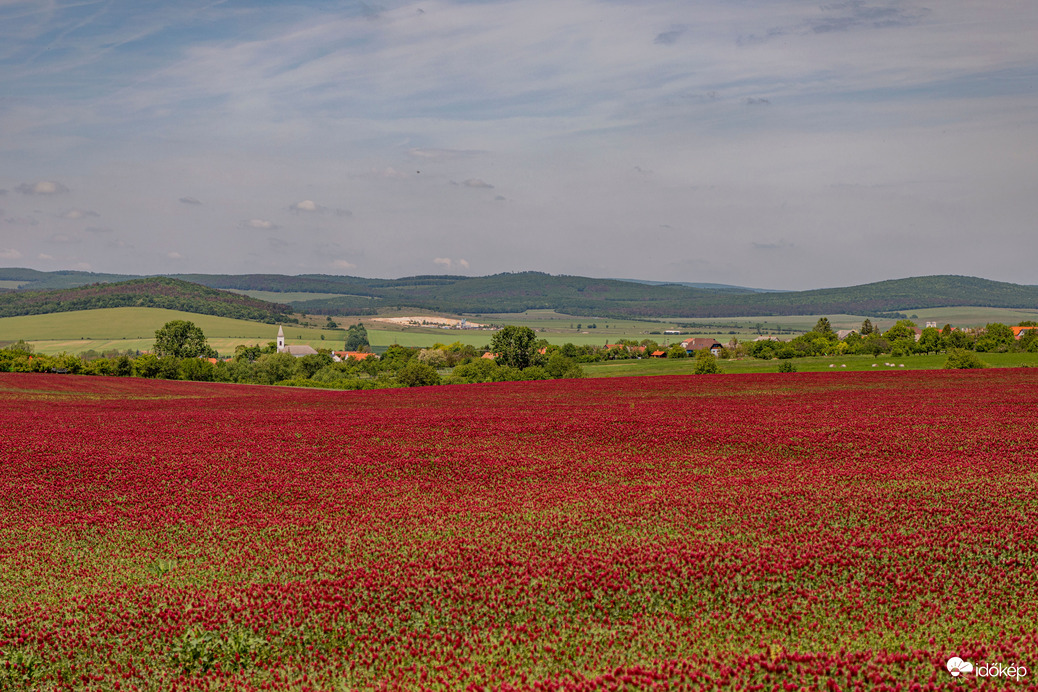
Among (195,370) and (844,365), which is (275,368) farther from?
(844,365)

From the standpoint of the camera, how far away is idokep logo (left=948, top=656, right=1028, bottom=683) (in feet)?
25.7

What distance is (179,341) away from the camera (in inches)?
4747

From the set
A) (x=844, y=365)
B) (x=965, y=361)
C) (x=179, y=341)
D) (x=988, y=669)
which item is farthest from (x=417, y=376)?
(x=988, y=669)

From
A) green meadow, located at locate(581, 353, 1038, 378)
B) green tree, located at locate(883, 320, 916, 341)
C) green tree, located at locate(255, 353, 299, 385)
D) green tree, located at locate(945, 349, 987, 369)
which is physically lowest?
green tree, located at locate(255, 353, 299, 385)

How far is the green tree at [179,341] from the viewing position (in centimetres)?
11856

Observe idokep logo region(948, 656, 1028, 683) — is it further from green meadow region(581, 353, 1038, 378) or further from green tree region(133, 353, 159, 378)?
green tree region(133, 353, 159, 378)

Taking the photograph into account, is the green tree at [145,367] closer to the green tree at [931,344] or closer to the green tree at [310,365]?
the green tree at [310,365]

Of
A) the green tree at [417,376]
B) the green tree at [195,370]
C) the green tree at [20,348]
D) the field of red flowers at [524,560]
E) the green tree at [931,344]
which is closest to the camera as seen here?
the field of red flowers at [524,560]

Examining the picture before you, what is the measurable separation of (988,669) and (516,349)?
10408 cm

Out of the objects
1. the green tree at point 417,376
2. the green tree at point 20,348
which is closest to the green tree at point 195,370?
the green tree at point 20,348

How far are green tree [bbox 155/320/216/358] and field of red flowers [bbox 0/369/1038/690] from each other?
105969mm

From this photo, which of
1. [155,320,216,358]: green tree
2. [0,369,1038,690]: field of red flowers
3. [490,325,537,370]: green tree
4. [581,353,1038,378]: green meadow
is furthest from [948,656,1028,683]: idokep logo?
[155,320,216,358]: green tree

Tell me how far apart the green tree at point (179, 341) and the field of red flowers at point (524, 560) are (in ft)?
348

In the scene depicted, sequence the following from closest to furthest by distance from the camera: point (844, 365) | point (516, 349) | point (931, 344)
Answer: point (844, 365)
point (931, 344)
point (516, 349)
